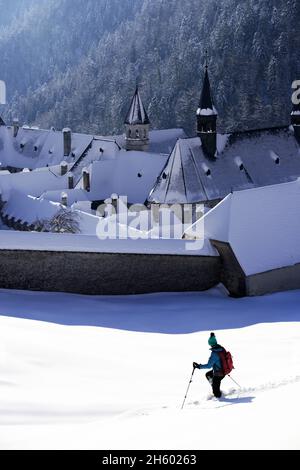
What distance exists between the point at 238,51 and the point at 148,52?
2228 cm

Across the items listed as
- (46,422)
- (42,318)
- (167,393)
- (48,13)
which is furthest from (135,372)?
(48,13)

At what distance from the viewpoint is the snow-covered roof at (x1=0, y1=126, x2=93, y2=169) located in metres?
61.0

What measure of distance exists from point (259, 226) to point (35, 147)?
3968 cm

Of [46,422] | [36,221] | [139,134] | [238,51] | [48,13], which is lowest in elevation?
[46,422]

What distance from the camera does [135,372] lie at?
19.5 metres

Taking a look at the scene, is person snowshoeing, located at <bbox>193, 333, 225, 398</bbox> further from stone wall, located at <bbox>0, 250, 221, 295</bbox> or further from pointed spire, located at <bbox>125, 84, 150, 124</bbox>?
pointed spire, located at <bbox>125, 84, 150, 124</bbox>

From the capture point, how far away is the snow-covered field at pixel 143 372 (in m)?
13.1

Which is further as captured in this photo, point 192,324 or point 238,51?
point 238,51

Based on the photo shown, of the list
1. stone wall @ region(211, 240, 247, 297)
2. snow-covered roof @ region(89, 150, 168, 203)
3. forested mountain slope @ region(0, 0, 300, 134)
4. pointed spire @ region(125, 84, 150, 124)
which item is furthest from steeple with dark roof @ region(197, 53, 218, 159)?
forested mountain slope @ region(0, 0, 300, 134)

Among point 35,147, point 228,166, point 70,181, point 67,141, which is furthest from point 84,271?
point 35,147

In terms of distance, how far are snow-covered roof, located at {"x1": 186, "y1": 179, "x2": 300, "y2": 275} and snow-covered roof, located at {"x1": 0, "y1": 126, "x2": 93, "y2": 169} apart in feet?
103
